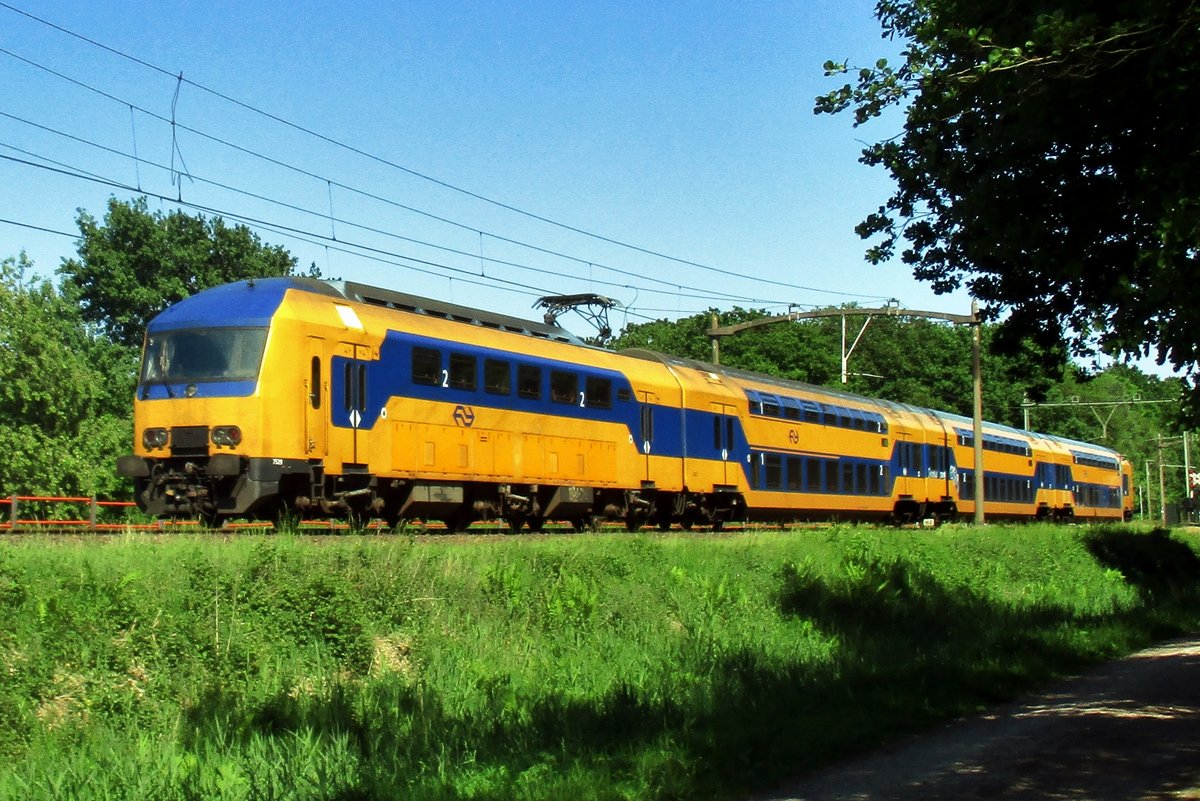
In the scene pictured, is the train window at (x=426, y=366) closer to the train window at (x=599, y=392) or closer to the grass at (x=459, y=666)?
the grass at (x=459, y=666)

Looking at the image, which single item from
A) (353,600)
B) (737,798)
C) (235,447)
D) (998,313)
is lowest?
(737,798)

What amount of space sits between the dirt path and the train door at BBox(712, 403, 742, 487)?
59.5 feet

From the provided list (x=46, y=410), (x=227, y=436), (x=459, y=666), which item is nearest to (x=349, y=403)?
(x=227, y=436)

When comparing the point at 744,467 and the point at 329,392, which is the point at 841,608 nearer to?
the point at 329,392

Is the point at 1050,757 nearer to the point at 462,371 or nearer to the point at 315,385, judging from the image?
the point at 315,385

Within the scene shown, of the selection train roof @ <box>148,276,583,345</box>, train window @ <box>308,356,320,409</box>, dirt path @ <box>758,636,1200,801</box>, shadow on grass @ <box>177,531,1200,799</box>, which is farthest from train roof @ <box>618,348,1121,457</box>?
dirt path @ <box>758,636,1200,801</box>

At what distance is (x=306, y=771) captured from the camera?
9.77 meters

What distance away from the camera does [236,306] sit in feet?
66.7

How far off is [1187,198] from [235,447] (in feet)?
44.4

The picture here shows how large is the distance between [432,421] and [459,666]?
8853mm

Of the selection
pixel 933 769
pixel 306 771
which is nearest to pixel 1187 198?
pixel 933 769

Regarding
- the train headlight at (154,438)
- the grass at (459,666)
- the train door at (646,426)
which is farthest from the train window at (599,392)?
the train headlight at (154,438)

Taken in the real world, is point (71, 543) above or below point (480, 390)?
below

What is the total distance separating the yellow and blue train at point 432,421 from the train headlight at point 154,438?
0.10ft
